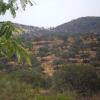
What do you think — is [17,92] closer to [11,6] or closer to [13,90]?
[13,90]

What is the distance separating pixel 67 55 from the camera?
28.0 metres

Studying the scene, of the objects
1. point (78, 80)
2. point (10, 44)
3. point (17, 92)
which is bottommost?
point (17, 92)

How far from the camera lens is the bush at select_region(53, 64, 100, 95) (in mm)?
17734

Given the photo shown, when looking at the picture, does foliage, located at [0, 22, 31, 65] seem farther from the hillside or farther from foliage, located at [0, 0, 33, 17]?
the hillside

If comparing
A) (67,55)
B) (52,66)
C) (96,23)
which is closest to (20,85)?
(52,66)

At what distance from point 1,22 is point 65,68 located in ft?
35.8

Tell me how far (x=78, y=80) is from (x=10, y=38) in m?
9.51

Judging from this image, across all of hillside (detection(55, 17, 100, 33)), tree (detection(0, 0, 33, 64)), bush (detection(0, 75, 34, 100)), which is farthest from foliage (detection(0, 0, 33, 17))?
hillside (detection(55, 17, 100, 33))

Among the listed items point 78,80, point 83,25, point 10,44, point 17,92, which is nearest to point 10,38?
point 10,44

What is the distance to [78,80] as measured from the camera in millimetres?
18172

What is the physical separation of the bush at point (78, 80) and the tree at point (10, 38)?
330 inches

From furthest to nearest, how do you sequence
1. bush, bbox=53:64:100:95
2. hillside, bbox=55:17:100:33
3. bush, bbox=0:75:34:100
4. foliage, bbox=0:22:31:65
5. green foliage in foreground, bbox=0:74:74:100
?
hillside, bbox=55:17:100:33, bush, bbox=53:64:100:95, bush, bbox=0:75:34:100, green foliage in foreground, bbox=0:74:74:100, foliage, bbox=0:22:31:65

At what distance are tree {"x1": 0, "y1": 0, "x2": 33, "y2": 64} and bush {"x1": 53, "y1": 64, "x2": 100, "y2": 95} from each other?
8.37m

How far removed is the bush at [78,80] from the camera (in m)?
17.7
